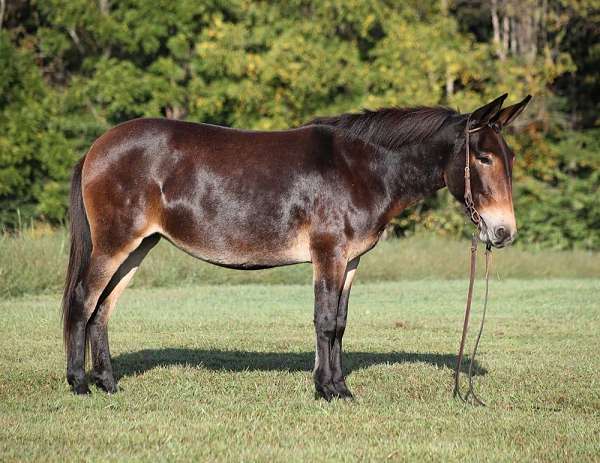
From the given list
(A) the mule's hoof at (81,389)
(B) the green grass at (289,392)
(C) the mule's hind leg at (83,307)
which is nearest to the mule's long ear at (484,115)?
(B) the green grass at (289,392)

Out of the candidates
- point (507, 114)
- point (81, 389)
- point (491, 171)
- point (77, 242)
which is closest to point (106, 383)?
point (81, 389)

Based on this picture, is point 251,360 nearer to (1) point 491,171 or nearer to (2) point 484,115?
(1) point 491,171

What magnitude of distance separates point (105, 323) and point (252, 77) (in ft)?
72.3

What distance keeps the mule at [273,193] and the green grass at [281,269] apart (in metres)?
9.06

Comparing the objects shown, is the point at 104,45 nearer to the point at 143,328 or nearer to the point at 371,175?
the point at 143,328

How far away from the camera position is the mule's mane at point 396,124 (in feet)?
27.5

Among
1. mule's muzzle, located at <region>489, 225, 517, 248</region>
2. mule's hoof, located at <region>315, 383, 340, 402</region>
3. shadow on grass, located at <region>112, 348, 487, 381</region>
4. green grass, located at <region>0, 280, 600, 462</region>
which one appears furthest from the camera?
shadow on grass, located at <region>112, 348, 487, 381</region>

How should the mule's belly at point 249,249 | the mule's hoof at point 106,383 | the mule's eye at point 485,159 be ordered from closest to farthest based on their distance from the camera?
the mule's eye at point 485,159 < the mule's belly at point 249,249 < the mule's hoof at point 106,383

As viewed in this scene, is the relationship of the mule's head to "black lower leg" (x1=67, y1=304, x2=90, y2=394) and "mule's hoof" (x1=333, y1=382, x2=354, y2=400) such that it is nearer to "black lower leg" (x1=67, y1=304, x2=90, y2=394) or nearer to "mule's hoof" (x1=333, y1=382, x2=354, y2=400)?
"mule's hoof" (x1=333, y1=382, x2=354, y2=400)

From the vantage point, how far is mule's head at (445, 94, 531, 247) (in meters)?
7.96

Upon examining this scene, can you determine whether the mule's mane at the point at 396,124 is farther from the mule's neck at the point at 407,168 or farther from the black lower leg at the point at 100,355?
the black lower leg at the point at 100,355

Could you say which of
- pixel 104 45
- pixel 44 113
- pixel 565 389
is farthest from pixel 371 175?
pixel 104 45

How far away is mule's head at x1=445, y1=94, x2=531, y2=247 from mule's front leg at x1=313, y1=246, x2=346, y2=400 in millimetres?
1163

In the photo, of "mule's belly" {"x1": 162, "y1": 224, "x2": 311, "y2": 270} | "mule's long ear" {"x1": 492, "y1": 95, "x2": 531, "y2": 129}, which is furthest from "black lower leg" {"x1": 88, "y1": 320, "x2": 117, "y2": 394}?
"mule's long ear" {"x1": 492, "y1": 95, "x2": 531, "y2": 129}
